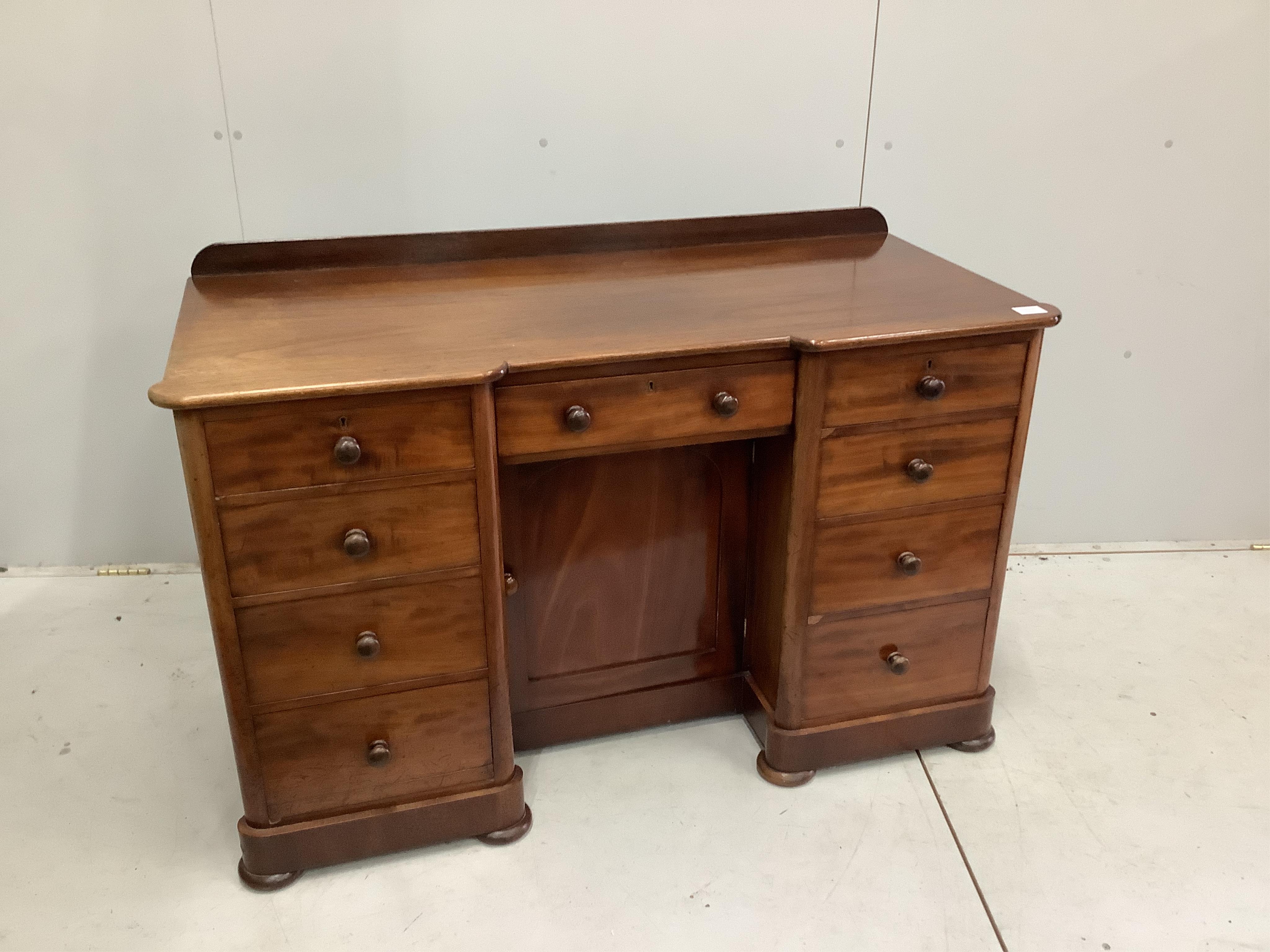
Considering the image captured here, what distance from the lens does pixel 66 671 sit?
222cm

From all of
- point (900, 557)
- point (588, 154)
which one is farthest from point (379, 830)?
point (588, 154)

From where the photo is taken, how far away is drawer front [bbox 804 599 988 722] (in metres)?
1.88

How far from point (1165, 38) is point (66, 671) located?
2.71 m

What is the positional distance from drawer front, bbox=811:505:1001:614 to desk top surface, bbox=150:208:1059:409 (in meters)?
0.34

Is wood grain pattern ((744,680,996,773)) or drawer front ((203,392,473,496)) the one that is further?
wood grain pattern ((744,680,996,773))

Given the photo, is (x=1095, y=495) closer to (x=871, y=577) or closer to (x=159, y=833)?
(x=871, y=577)

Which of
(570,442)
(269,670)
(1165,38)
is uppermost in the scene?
(1165,38)

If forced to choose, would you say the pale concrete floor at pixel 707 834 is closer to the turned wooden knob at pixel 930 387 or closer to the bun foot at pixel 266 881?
the bun foot at pixel 266 881

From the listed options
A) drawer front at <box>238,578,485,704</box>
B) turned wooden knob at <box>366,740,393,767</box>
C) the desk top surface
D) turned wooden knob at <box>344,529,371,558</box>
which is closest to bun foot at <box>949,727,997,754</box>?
the desk top surface

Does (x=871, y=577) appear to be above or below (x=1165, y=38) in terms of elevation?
below

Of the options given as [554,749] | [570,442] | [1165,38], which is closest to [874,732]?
[554,749]

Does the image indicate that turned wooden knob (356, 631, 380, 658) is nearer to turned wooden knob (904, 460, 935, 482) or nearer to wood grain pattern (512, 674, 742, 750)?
wood grain pattern (512, 674, 742, 750)

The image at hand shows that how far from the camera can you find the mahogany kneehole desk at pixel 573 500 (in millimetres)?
1519

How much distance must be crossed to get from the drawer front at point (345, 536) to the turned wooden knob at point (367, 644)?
0.31 ft
